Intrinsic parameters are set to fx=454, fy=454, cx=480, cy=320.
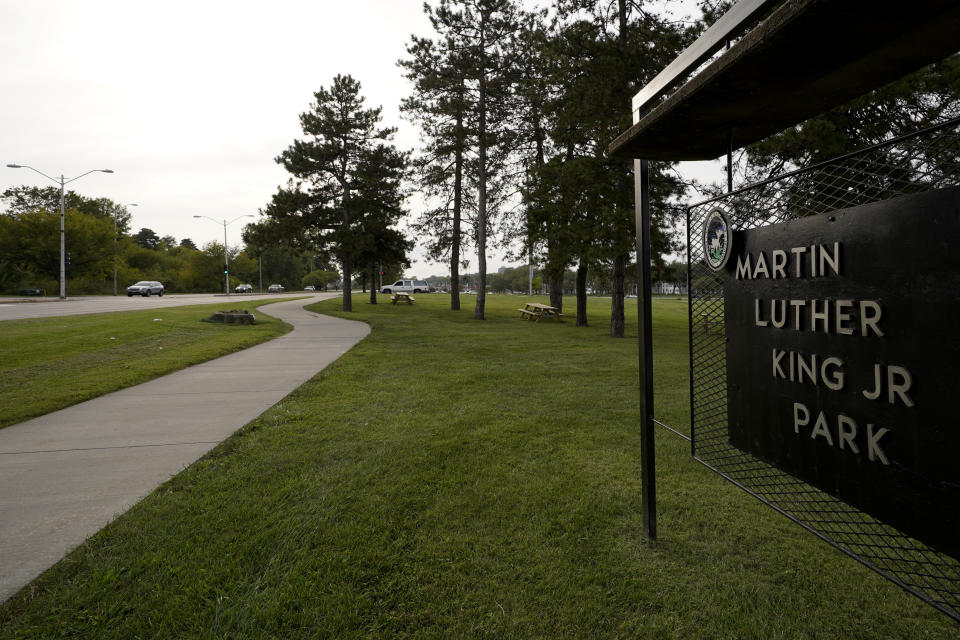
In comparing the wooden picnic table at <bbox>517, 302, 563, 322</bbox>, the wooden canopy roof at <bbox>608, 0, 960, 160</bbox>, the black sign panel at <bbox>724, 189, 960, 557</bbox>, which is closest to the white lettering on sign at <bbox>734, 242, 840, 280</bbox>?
the black sign panel at <bbox>724, 189, 960, 557</bbox>

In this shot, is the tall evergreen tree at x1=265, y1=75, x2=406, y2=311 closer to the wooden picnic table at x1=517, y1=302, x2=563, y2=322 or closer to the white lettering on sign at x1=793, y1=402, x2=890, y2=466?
the wooden picnic table at x1=517, y1=302, x2=563, y2=322

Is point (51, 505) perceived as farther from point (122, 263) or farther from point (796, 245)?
point (122, 263)

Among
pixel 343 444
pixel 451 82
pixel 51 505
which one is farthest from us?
pixel 451 82

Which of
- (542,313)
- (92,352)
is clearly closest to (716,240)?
(92,352)

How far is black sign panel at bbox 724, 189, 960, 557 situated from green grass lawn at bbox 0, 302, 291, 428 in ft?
22.2

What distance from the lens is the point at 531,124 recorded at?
2159 cm

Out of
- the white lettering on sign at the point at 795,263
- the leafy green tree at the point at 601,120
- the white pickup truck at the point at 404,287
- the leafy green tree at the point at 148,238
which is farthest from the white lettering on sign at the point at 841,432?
the leafy green tree at the point at 148,238

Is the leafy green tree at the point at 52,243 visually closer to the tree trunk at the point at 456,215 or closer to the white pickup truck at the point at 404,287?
the white pickup truck at the point at 404,287

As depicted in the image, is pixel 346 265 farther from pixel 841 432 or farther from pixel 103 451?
pixel 841 432

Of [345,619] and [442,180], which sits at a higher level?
[442,180]

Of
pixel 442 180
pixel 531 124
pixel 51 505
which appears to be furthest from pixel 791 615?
pixel 442 180

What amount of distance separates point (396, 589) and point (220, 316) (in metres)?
16.3

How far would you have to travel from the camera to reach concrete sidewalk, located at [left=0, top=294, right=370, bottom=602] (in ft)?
8.48

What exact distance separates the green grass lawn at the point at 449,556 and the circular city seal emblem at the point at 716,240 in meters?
1.64
